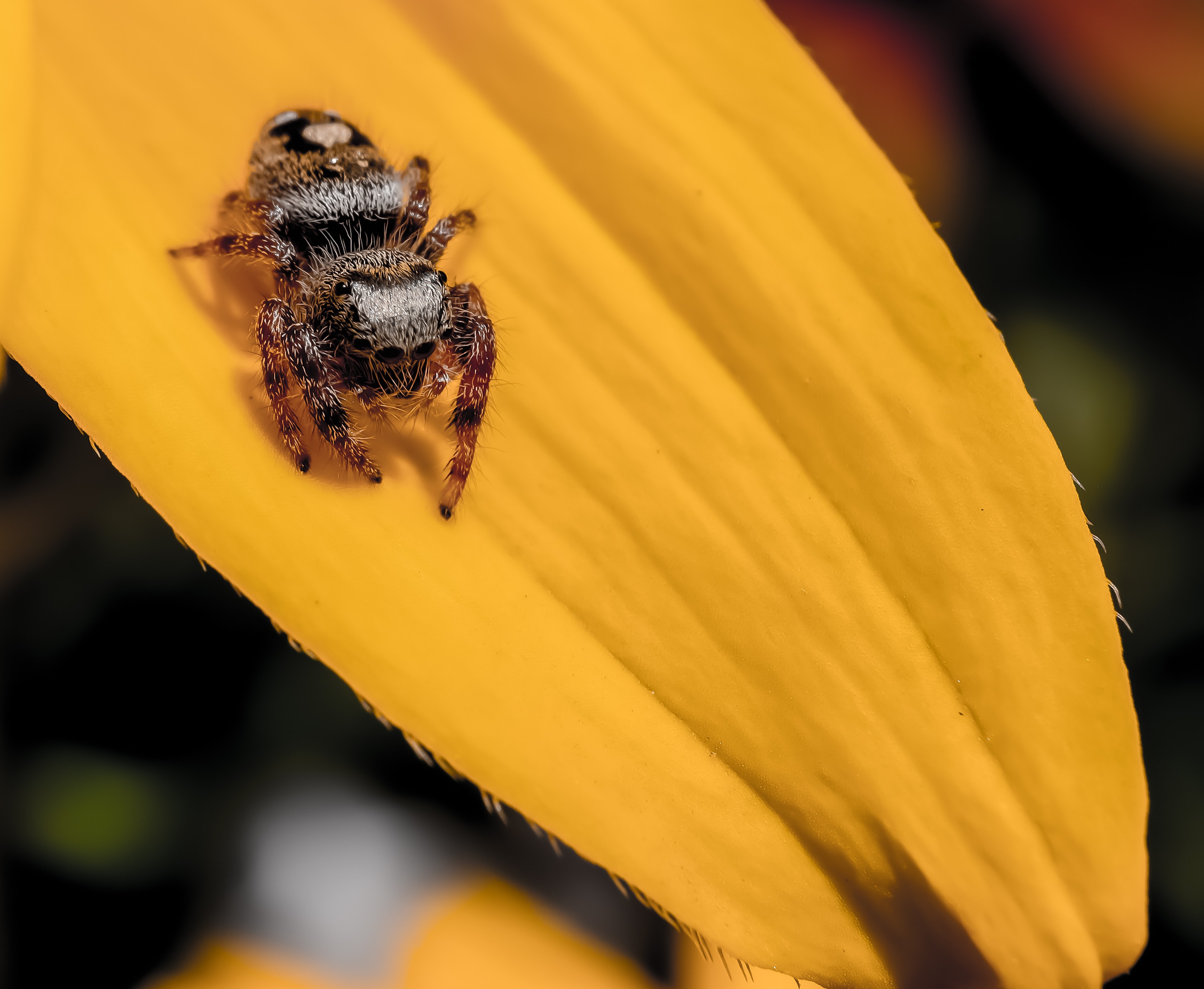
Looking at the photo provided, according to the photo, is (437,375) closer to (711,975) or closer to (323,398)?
(323,398)

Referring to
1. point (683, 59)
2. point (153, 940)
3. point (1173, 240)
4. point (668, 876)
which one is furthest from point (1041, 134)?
point (153, 940)

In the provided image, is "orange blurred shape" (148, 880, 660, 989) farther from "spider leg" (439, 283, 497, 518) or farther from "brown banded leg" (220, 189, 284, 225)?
"brown banded leg" (220, 189, 284, 225)

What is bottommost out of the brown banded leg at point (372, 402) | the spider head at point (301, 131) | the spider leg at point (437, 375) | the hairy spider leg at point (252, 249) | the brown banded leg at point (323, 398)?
the spider leg at point (437, 375)

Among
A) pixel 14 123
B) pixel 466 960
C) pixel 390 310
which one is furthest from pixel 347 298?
pixel 466 960

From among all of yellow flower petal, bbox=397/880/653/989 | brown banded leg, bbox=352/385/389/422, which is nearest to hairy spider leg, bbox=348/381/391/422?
brown banded leg, bbox=352/385/389/422

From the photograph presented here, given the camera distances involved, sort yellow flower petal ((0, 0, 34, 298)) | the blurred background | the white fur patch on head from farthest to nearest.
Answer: the blurred background < the white fur patch on head < yellow flower petal ((0, 0, 34, 298))

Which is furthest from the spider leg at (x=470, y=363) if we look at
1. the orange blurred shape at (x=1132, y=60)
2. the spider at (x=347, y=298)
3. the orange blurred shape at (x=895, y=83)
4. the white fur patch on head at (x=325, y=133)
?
the orange blurred shape at (x=1132, y=60)

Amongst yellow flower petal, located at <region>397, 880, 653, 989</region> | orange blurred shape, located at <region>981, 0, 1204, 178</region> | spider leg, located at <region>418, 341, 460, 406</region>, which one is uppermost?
spider leg, located at <region>418, 341, 460, 406</region>

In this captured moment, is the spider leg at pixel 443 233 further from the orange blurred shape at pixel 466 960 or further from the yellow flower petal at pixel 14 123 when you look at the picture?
the orange blurred shape at pixel 466 960

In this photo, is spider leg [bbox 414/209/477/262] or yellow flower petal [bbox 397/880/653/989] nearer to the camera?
spider leg [bbox 414/209/477/262]
